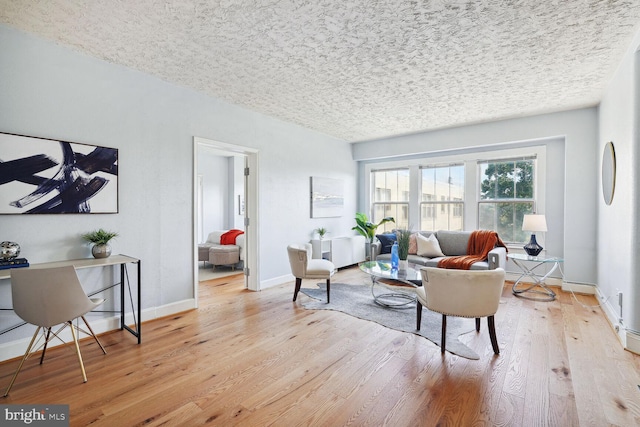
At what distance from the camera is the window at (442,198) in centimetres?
586

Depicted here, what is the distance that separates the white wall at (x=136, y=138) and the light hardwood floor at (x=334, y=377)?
0.86 metres

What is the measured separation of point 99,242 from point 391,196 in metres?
5.37

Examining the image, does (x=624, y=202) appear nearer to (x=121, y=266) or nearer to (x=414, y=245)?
(x=414, y=245)

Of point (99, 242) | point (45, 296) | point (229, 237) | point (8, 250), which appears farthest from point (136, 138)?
point (229, 237)

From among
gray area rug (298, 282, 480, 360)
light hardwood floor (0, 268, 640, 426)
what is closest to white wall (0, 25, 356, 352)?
light hardwood floor (0, 268, 640, 426)

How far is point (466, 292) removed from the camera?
100 inches

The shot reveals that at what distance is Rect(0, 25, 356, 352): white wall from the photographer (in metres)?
2.62

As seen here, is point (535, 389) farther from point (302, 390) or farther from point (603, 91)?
point (603, 91)

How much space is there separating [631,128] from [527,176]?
2.55 metres

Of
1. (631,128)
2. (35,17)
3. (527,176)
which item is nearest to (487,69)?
(631,128)

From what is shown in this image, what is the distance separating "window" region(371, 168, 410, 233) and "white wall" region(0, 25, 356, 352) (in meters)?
2.77

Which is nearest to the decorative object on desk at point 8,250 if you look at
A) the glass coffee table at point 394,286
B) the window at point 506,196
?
the glass coffee table at point 394,286

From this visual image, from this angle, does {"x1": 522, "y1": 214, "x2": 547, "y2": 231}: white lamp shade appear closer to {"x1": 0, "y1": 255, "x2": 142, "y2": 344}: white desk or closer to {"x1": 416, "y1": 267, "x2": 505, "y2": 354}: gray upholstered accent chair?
{"x1": 416, "y1": 267, "x2": 505, "y2": 354}: gray upholstered accent chair

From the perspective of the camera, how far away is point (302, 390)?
2.14 m
